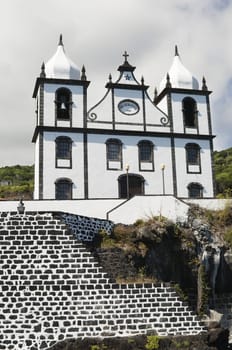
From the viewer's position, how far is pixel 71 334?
54.9ft

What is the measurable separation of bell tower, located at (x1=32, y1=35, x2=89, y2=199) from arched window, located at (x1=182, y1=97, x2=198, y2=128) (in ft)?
21.7

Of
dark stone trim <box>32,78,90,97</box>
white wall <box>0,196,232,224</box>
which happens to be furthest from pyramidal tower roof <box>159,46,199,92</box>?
white wall <box>0,196,232,224</box>

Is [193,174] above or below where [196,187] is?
above

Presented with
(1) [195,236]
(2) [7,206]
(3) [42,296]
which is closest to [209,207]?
(1) [195,236]

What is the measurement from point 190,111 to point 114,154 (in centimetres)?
636

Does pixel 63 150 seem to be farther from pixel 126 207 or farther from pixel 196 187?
pixel 196 187

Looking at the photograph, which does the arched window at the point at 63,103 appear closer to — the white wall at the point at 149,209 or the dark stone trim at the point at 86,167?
the dark stone trim at the point at 86,167

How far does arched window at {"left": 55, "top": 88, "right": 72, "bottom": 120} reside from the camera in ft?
107

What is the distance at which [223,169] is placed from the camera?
64938 mm

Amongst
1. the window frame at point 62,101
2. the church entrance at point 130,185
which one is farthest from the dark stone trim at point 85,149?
the church entrance at point 130,185

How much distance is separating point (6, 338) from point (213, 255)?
10.8 m

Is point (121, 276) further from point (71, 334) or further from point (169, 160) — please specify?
point (169, 160)

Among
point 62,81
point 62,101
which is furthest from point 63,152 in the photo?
point 62,81

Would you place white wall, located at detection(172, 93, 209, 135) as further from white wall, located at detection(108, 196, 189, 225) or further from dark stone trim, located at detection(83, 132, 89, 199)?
white wall, located at detection(108, 196, 189, 225)
